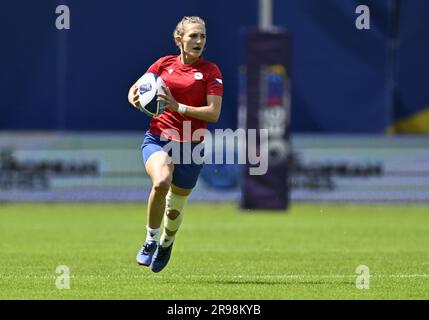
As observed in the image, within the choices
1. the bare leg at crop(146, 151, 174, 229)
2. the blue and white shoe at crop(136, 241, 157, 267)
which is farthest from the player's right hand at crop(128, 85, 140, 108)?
the blue and white shoe at crop(136, 241, 157, 267)

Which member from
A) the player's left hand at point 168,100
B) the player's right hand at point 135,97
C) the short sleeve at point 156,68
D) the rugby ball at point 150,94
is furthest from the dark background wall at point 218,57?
the player's left hand at point 168,100

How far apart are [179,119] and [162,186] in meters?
0.77

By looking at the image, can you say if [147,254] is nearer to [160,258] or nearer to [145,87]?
[160,258]

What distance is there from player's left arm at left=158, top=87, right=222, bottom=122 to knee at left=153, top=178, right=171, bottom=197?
611 millimetres

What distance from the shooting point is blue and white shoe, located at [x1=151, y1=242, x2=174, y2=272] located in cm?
1072

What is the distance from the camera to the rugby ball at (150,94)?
404 inches

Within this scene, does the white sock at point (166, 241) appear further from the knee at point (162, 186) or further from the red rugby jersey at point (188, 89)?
the red rugby jersey at point (188, 89)

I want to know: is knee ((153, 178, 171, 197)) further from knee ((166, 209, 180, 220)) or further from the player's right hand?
the player's right hand

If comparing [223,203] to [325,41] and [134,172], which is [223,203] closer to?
[134,172]

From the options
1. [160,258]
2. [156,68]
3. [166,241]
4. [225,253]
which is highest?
[156,68]

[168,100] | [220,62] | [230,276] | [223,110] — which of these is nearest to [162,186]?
[168,100]

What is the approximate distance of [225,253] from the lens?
13.5m

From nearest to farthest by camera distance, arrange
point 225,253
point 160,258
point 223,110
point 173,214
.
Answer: point 160,258
point 173,214
point 225,253
point 223,110

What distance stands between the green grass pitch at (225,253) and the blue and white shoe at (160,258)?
11 cm
